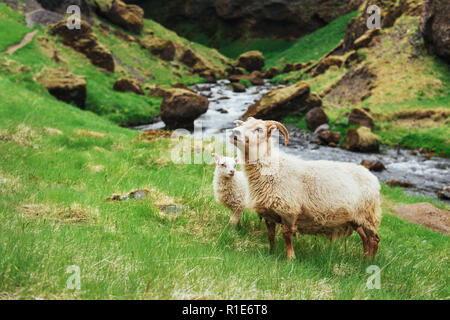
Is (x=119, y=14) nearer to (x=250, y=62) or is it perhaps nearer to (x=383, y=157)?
(x=250, y=62)

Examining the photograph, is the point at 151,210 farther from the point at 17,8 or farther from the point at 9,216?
the point at 17,8

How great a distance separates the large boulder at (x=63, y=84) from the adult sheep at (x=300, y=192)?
77.4 feet

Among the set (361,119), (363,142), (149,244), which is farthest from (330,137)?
(149,244)

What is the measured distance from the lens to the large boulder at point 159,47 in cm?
5722

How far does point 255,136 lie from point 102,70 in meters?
38.9

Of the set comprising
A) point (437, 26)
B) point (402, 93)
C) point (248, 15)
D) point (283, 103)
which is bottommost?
point (283, 103)

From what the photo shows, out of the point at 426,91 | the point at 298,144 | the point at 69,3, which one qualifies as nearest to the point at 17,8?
the point at 69,3

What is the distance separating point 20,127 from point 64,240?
9406mm

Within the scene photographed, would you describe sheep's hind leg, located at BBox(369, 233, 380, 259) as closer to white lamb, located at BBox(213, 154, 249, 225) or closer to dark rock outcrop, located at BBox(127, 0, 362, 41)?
white lamb, located at BBox(213, 154, 249, 225)

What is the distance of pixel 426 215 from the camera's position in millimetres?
12117

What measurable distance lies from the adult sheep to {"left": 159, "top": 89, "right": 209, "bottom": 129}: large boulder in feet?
76.3

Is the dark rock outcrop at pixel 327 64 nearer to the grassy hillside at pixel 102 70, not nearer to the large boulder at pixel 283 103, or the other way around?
the large boulder at pixel 283 103

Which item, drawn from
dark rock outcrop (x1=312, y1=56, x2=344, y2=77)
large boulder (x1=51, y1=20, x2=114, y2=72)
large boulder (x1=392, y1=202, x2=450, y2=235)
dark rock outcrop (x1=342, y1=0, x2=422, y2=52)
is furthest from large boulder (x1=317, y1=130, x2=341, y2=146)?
large boulder (x1=51, y1=20, x2=114, y2=72)
